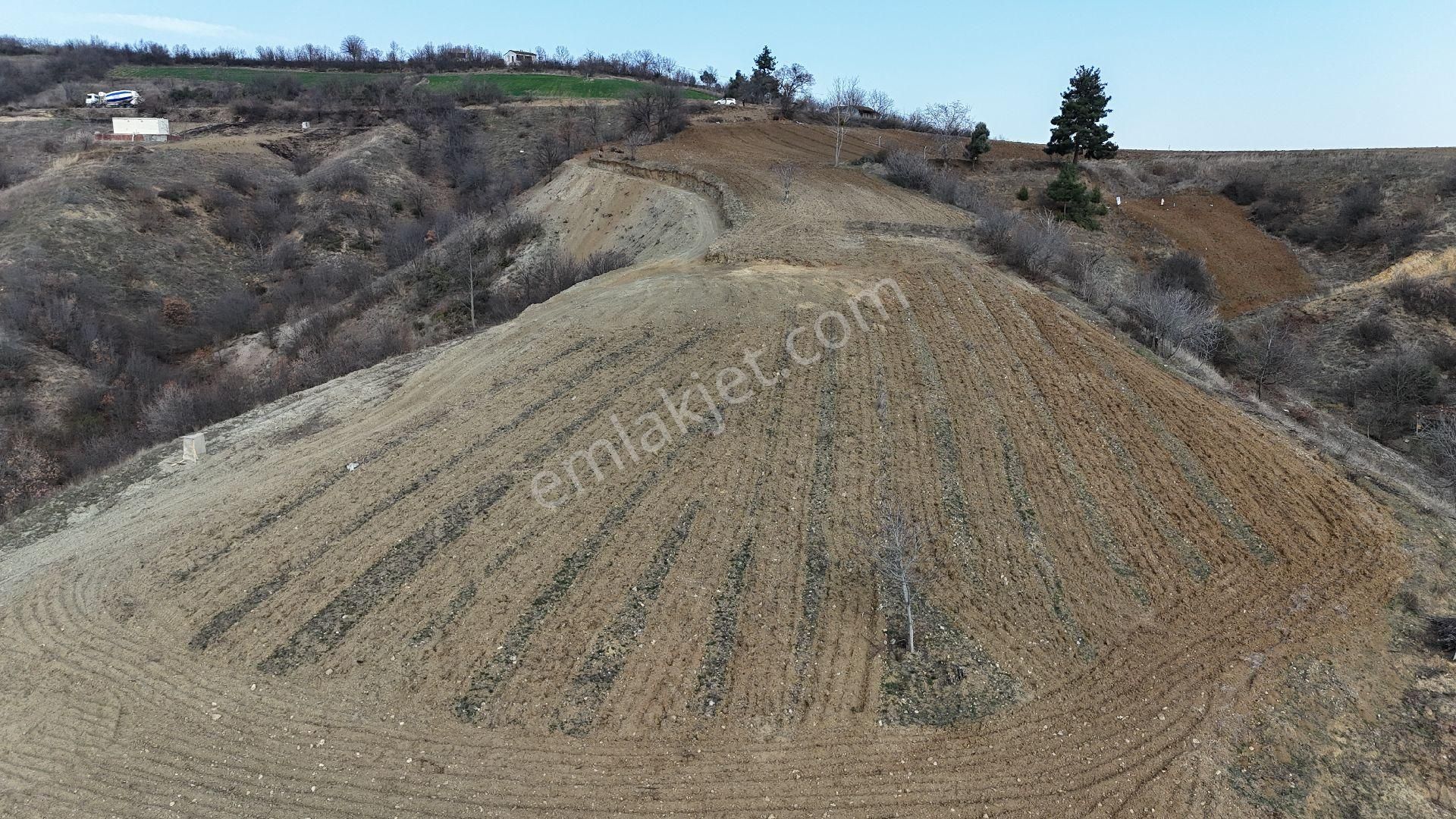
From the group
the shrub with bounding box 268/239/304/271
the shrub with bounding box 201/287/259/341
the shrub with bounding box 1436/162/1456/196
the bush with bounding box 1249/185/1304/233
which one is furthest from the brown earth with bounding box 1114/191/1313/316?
the shrub with bounding box 268/239/304/271

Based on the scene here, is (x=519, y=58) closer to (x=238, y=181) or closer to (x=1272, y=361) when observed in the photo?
(x=238, y=181)

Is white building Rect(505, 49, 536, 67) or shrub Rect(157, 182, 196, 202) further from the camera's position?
white building Rect(505, 49, 536, 67)

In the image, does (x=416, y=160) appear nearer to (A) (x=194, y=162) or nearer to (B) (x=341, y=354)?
(A) (x=194, y=162)

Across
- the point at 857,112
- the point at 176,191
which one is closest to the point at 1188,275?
the point at 857,112

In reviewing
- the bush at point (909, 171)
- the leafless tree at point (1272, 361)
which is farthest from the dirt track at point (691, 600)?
the bush at point (909, 171)

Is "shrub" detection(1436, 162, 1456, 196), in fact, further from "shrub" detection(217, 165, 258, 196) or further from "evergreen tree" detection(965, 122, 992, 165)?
"shrub" detection(217, 165, 258, 196)

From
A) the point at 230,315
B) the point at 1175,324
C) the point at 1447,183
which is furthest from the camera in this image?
the point at 1447,183
